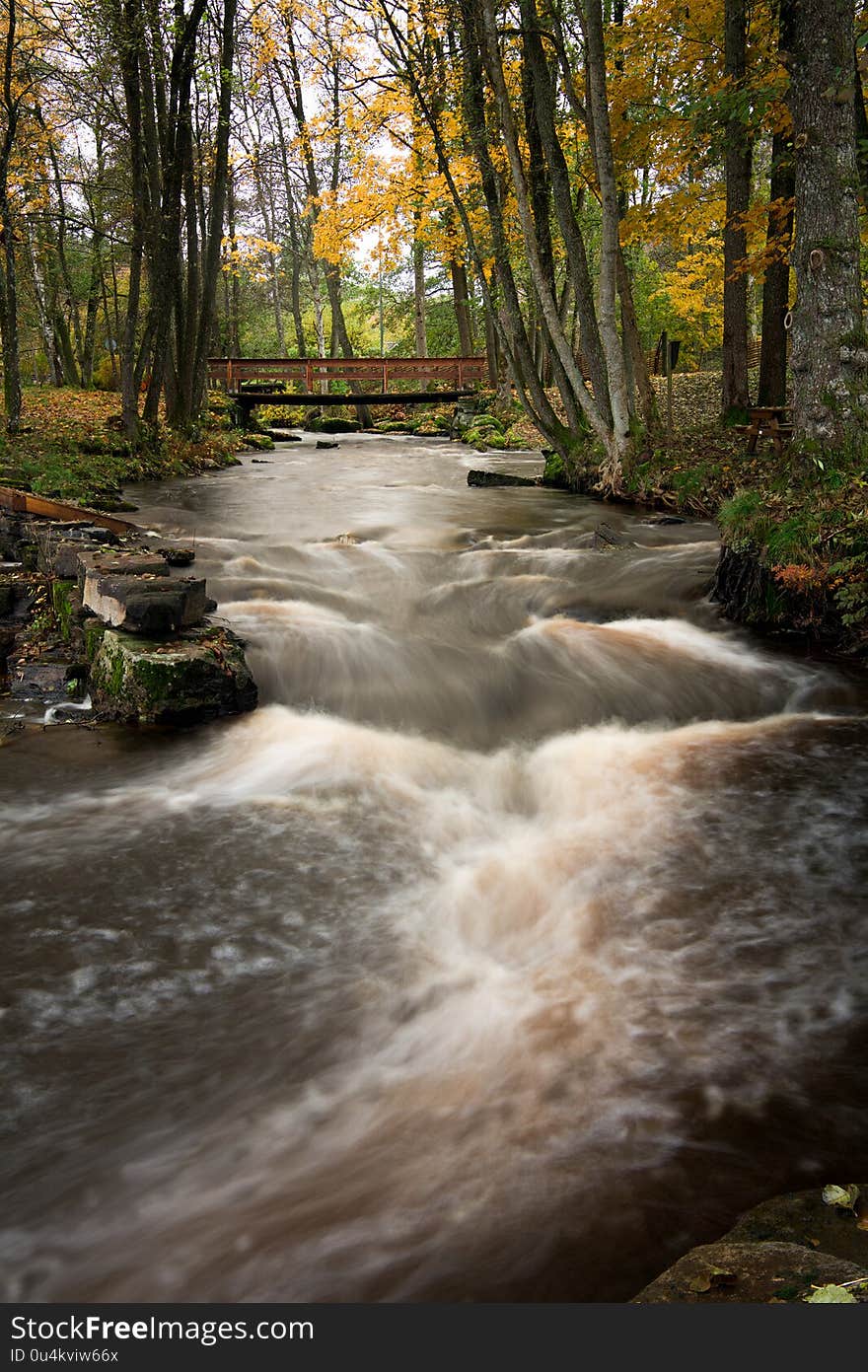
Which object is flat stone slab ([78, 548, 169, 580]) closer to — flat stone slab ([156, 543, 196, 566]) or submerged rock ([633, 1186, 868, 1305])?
flat stone slab ([156, 543, 196, 566])

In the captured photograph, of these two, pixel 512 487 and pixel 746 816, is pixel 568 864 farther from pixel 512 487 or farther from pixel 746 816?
pixel 512 487

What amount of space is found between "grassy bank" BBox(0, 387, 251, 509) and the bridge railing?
4733 millimetres

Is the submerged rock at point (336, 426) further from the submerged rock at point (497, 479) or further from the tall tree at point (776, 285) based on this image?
the tall tree at point (776, 285)

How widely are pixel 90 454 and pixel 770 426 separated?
11.6 m

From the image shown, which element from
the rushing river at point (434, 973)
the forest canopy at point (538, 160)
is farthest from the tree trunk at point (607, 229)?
the rushing river at point (434, 973)

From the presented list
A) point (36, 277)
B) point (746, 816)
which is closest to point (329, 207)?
point (36, 277)

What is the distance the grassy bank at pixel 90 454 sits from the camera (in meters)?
12.4

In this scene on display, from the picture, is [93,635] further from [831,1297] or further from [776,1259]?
[831,1297]

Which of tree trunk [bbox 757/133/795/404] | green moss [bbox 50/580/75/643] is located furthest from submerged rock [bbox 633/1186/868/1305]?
tree trunk [bbox 757/133/795/404]

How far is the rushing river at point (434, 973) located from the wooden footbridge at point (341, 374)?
2111 cm

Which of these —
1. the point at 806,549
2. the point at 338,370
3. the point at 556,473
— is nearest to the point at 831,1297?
the point at 806,549

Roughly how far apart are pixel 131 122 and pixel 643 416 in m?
10.00

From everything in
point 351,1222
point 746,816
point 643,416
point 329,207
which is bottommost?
point 351,1222

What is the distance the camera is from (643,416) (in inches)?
617
